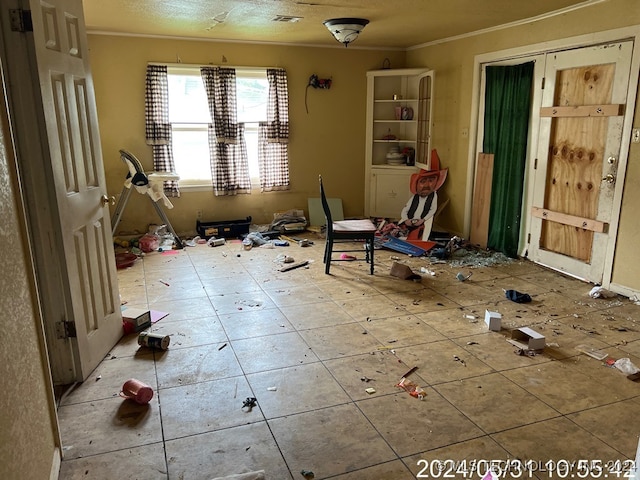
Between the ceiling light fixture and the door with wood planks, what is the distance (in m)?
1.77

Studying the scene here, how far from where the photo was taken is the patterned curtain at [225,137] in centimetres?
577

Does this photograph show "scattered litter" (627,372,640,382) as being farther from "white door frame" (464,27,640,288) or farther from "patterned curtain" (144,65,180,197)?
"patterned curtain" (144,65,180,197)

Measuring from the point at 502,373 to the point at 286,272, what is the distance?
7.71 ft

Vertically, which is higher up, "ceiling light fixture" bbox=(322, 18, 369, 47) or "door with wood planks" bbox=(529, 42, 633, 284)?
"ceiling light fixture" bbox=(322, 18, 369, 47)

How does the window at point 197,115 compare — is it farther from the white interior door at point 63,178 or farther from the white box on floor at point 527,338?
the white box on floor at point 527,338

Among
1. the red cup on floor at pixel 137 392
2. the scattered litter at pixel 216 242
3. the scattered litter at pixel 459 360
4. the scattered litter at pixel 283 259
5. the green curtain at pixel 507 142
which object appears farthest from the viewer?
the scattered litter at pixel 216 242

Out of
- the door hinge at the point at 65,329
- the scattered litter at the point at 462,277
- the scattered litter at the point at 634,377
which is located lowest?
the scattered litter at the point at 634,377

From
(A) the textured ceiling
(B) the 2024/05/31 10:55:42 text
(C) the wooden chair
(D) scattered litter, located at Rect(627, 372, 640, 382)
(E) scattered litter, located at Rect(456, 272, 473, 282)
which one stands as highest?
(A) the textured ceiling

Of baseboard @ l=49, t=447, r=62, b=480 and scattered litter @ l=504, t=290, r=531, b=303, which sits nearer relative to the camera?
baseboard @ l=49, t=447, r=62, b=480

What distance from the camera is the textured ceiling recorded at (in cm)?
400

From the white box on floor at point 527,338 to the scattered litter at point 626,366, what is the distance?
1.34 feet

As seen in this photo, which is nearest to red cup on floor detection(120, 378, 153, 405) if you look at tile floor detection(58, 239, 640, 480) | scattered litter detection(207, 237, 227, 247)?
tile floor detection(58, 239, 640, 480)

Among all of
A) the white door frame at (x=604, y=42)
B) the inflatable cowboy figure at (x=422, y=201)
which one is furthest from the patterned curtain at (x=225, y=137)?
the white door frame at (x=604, y=42)

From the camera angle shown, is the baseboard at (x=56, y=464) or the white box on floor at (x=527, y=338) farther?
the white box on floor at (x=527, y=338)
